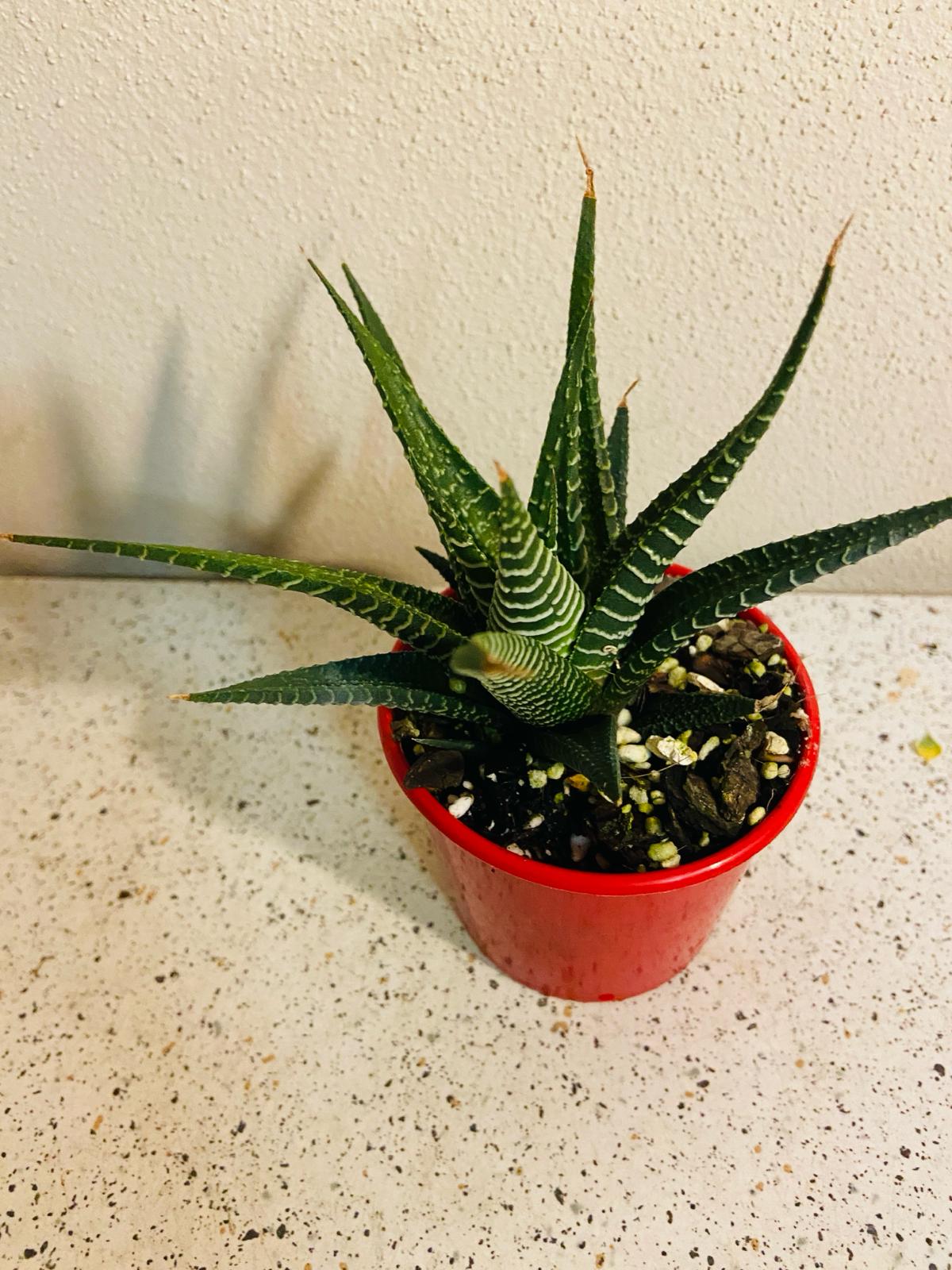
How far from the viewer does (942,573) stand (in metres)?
1.12

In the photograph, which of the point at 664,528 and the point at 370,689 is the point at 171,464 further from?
the point at 664,528

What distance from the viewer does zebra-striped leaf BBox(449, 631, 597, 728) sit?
42cm

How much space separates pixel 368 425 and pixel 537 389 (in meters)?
0.18

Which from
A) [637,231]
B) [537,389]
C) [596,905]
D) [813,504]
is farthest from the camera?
[813,504]

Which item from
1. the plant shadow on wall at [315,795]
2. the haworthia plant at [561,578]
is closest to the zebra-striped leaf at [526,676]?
the haworthia plant at [561,578]

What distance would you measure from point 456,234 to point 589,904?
22.7 inches

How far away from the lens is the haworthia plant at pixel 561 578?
0.50m

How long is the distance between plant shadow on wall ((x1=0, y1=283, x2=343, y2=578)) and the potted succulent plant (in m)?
0.30

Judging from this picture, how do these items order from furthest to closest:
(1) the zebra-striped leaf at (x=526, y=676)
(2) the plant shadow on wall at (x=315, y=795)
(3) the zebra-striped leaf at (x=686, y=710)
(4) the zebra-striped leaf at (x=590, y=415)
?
(2) the plant shadow on wall at (x=315, y=795) → (3) the zebra-striped leaf at (x=686, y=710) → (4) the zebra-striped leaf at (x=590, y=415) → (1) the zebra-striped leaf at (x=526, y=676)

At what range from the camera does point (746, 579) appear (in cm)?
60

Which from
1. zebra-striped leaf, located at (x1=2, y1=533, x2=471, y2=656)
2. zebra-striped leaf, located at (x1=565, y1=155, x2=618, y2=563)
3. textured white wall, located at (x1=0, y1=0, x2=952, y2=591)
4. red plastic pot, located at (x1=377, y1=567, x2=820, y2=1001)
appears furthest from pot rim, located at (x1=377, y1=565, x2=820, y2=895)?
textured white wall, located at (x1=0, y1=0, x2=952, y2=591)

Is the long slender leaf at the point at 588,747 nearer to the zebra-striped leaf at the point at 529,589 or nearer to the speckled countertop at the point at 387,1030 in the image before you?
the zebra-striped leaf at the point at 529,589

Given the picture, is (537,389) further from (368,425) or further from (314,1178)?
(314,1178)


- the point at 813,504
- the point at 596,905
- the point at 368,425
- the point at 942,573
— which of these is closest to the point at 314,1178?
the point at 596,905
